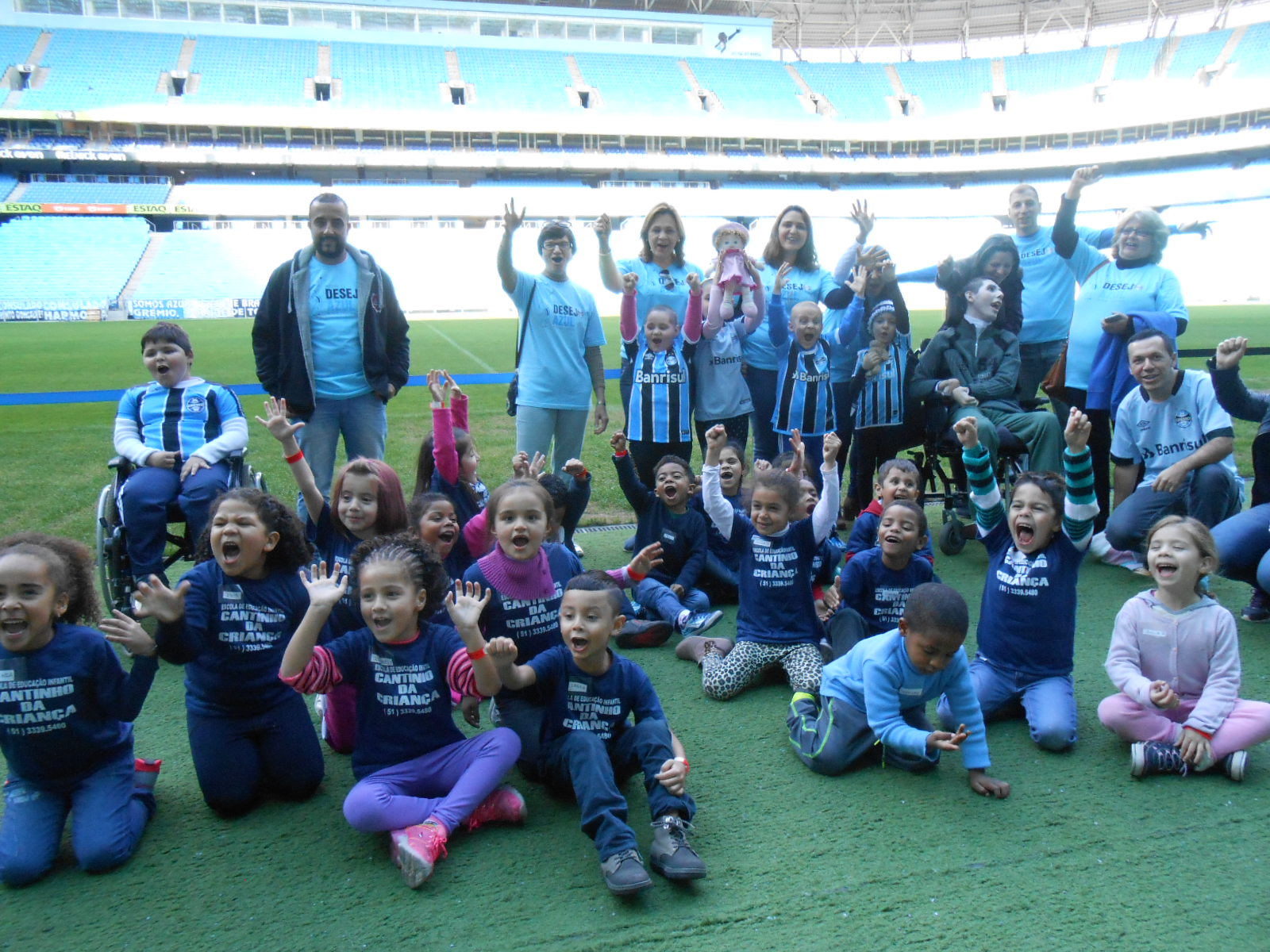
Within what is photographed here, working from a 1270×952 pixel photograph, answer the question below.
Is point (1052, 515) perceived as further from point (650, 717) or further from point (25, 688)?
point (25, 688)

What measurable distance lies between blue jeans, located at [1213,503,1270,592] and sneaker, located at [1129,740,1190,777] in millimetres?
1757

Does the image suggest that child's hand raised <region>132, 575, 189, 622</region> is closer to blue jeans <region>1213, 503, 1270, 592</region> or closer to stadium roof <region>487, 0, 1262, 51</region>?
blue jeans <region>1213, 503, 1270, 592</region>

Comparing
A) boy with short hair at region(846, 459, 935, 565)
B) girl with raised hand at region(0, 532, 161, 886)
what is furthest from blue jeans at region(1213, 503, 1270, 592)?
girl with raised hand at region(0, 532, 161, 886)

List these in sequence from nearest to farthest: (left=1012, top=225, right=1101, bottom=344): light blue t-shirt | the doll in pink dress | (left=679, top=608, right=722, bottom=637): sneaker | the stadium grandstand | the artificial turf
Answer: the artificial turf
(left=679, top=608, right=722, bottom=637): sneaker
the doll in pink dress
(left=1012, top=225, right=1101, bottom=344): light blue t-shirt
the stadium grandstand

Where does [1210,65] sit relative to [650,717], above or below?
above

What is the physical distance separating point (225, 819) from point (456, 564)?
148cm

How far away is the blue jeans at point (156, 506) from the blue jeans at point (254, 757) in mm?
1481

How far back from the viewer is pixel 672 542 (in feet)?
15.5

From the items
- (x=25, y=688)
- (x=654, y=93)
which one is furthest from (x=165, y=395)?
(x=654, y=93)

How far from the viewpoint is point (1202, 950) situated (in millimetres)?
2152

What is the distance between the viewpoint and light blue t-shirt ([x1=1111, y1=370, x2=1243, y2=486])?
15.4ft

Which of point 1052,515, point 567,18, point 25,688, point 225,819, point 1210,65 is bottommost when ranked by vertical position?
point 225,819

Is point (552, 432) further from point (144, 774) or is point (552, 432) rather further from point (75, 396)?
point (75, 396)

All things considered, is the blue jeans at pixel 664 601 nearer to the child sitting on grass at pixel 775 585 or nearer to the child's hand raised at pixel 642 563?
the child sitting on grass at pixel 775 585
